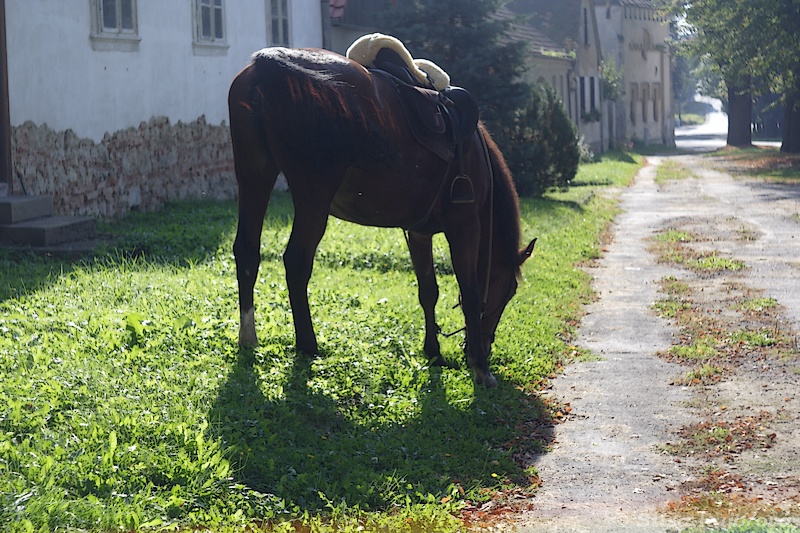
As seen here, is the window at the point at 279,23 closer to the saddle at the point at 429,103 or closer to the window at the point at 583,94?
the saddle at the point at 429,103

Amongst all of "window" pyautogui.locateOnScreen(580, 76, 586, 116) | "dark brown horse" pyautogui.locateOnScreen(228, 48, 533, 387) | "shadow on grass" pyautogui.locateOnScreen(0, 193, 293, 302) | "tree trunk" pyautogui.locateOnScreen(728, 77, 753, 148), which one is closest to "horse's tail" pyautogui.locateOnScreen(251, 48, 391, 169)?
"dark brown horse" pyautogui.locateOnScreen(228, 48, 533, 387)

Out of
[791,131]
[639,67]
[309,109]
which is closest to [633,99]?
[639,67]

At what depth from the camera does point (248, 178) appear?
6.71 m

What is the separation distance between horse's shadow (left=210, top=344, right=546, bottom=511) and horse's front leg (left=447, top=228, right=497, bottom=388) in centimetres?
32

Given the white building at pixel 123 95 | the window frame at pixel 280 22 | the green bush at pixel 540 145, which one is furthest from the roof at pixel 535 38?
the white building at pixel 123 95

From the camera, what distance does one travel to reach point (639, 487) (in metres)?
5.60

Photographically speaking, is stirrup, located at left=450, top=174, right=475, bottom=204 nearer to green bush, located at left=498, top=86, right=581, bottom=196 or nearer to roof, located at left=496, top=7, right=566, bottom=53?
green bush, located at left=498, top=86, right=581, bottom=196

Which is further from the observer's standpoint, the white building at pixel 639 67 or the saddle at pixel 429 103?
the white building at pixel 639 67

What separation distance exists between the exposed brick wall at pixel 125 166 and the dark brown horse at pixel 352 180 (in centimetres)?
622

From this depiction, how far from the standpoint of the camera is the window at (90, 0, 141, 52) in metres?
13.5

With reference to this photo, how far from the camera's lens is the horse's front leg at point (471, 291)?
23.9ft

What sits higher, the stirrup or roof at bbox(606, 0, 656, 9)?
roof at bbox(606, 0, 656, 9)

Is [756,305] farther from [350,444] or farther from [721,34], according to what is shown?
[721,34]

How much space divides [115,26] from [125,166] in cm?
178
